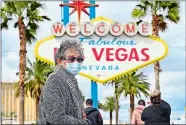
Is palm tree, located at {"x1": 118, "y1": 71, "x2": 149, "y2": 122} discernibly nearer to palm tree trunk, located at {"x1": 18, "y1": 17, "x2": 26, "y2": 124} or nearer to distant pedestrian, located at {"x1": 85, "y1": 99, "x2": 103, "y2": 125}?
palm tree trunk, located at {"x1": 18, "y1": 17, "x2": 26, "y2": 124}

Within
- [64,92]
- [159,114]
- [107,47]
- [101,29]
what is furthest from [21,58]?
[64,92]

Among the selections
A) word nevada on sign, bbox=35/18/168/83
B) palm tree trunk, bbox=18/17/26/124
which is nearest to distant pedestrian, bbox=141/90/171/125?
word nevada on sign, bbox=35/18/168/83

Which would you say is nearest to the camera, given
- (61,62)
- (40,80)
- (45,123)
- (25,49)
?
(45,123)

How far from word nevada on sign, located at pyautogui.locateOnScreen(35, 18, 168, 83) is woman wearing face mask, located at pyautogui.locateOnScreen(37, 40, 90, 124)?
15.1 metres

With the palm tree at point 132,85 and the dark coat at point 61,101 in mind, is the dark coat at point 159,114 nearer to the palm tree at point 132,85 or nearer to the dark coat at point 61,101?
the dark coat at point 61,101

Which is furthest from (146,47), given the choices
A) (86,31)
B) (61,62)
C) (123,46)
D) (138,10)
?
(61,62)

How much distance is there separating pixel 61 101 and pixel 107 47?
15917 mm

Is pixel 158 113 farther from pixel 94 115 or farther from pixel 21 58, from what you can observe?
pixel 21 58

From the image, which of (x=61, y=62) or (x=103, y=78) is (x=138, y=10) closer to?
(x=103, y=78)

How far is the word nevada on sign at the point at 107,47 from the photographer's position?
63.3ft

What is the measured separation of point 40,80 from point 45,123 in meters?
37.8

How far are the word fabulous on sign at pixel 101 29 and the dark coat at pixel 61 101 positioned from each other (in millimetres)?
15389

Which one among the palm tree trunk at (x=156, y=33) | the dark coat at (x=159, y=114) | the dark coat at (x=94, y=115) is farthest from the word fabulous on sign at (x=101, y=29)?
the dark coat at (x=159, y=114)

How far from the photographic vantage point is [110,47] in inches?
768
